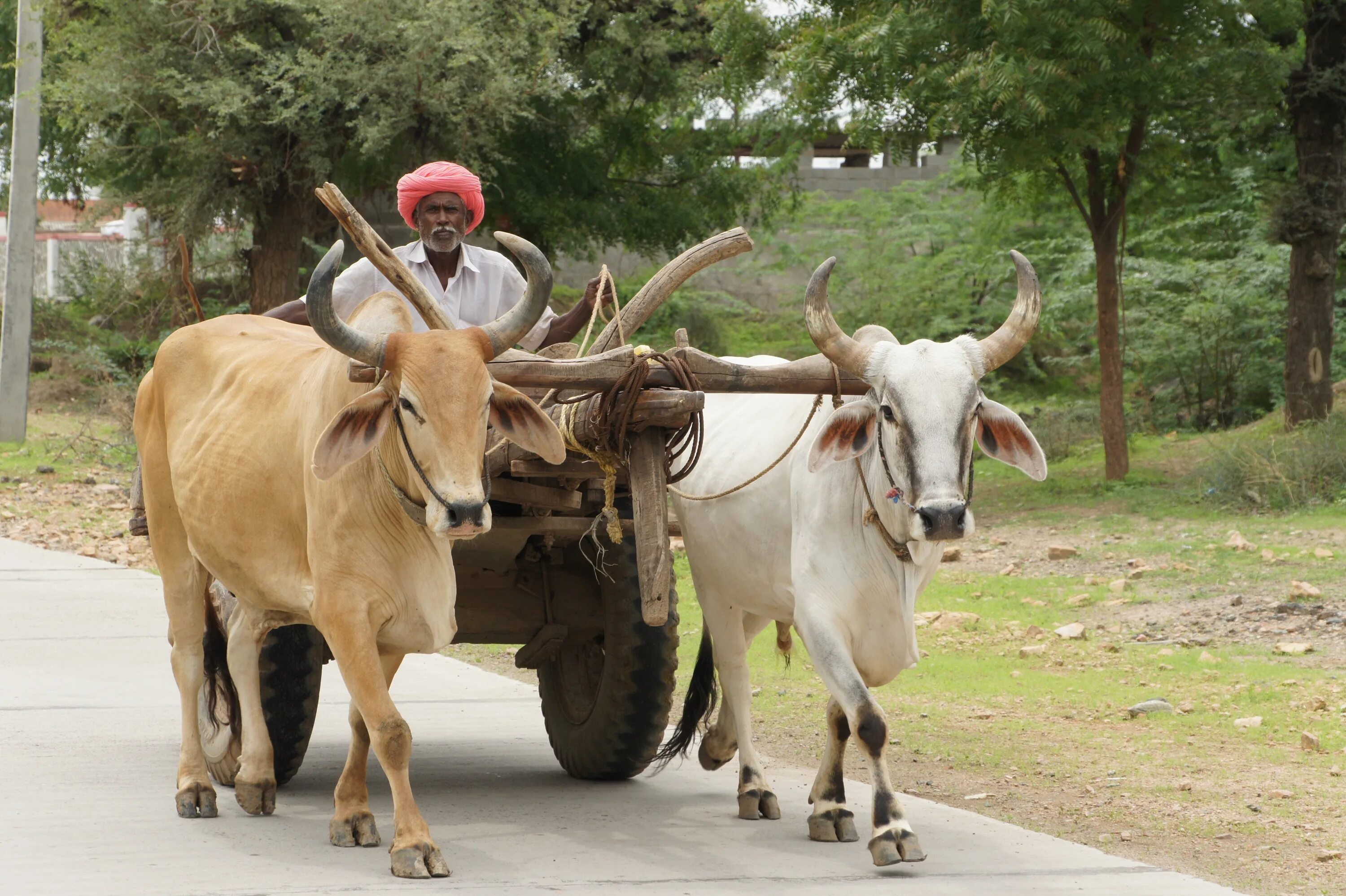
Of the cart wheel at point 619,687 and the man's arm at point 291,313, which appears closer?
the cart wheel at point 619,687

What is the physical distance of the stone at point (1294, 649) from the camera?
26.2 feet

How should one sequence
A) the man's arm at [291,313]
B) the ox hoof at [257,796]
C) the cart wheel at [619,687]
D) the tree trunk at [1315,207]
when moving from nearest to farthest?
the ox hoof at [257,796], the cart wheel at [619,687], the man's arm at [291,313], the tree trunk at [1315,207]

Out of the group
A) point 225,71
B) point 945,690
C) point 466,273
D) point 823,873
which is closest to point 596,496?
point 466,273

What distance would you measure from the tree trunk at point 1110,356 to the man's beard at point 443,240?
9.44 meters

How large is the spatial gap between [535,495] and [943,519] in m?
1.50

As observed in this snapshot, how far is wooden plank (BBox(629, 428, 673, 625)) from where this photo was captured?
4820 mm

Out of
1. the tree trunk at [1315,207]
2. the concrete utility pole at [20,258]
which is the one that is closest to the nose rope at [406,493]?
the tree trunk at [1315,207]

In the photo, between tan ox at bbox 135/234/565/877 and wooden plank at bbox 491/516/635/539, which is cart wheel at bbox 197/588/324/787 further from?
wooden plank at bbox 491/516/635/539

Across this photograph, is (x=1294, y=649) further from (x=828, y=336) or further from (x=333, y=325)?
(x=333, y=325)

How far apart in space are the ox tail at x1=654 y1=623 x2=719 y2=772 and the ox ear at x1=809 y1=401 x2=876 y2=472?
1388mm

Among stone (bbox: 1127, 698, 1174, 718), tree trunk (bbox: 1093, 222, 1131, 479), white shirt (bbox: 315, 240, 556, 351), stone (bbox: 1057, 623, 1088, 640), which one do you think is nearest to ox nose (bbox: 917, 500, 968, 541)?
white shirt (bbox: 315, 240, 556, 351)

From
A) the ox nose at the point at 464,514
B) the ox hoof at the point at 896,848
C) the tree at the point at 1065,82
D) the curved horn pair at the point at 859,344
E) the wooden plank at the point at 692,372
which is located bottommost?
the ox hoof at the point at 896,848

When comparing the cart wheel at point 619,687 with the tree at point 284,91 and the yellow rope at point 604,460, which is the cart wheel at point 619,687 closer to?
the yellow rope at point 604,460

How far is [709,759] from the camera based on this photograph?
235 inches
